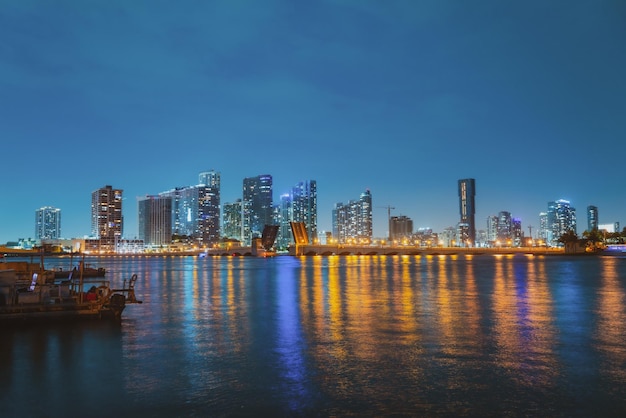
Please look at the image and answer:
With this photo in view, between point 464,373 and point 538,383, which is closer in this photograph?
point 538,383

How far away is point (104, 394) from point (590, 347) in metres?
19.6

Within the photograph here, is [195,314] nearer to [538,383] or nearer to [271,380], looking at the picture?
[271,380]

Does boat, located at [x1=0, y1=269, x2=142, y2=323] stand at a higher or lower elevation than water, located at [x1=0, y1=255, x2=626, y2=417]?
higher

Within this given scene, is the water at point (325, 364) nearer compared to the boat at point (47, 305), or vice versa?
the water at point (325, 364)

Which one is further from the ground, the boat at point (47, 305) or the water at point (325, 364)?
the boat at point (47, 305)

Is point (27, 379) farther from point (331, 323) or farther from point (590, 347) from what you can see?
point (590, 347)

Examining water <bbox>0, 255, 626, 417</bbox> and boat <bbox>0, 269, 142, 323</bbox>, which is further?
boat <bbox>0, 269, 142, 323</bbox>

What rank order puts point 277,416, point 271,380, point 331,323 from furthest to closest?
point 331,323 < point 271,380 < point 277,416

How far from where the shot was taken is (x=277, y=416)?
13.2 m

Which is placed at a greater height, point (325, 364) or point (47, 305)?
point (47, 305)

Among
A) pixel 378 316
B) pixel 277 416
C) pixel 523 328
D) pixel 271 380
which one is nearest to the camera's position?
pixel 277 416

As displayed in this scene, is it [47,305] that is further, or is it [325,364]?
[47,305]

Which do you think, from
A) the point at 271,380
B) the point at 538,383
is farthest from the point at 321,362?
the point at 538,383

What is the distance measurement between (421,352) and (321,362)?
4454 millimetres
